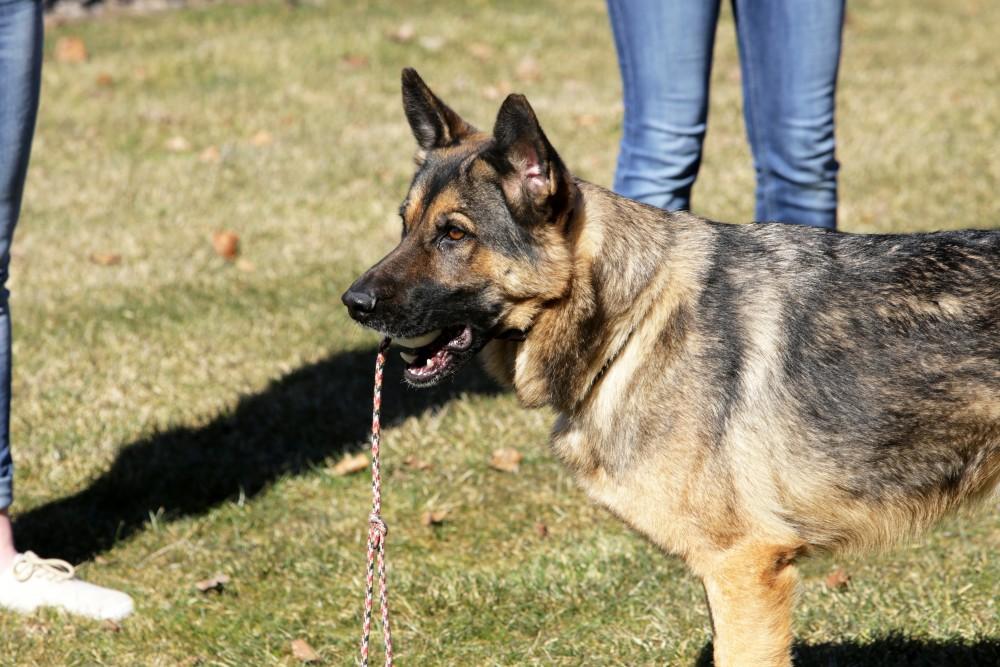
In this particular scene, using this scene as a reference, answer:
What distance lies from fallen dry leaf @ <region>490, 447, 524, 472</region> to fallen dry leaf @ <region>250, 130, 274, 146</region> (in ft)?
17.5

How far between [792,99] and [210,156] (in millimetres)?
6074

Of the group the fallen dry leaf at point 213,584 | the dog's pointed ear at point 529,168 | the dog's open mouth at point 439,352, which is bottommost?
the fallen dry leaf at point 213,584

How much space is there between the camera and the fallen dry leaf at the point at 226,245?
316 inches

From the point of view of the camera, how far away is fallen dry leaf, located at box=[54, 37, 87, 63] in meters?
11.6

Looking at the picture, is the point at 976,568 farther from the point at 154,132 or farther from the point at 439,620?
the point at 154,132

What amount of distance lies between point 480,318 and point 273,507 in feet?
6.93

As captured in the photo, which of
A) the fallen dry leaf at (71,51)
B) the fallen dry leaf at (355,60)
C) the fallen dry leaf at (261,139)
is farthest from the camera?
the fallen dry leaf at (355,60)

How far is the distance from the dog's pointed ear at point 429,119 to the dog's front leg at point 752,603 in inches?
61.6

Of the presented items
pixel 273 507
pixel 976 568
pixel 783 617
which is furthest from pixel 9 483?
pixel 976 568

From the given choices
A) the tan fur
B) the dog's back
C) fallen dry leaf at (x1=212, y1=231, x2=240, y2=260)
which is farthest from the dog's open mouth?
fallen dry leaf at (x1=212, y1=231, x2=240, y2=260)

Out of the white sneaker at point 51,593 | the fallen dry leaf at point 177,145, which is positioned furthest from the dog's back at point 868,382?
the fallen dry leaf at point 177,145

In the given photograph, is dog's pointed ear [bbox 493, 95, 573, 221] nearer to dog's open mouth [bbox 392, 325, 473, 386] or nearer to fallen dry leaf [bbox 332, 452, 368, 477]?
dog's open mouth [bbox 392, 325, 473, 386]

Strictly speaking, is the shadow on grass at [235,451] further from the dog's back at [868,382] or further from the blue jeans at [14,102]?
the dog's back at [868,382]

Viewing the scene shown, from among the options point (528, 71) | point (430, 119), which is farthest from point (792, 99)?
point (528, 71)
